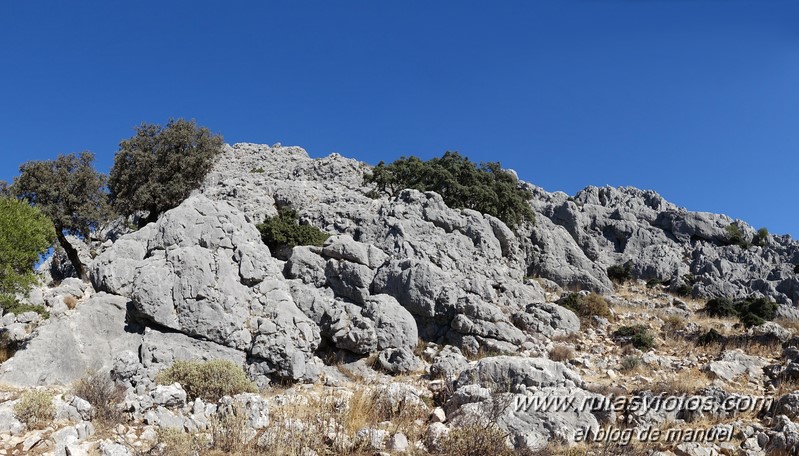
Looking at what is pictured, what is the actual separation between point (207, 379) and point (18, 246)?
8936 mm

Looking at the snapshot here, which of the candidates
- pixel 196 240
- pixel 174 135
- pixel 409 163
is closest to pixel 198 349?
pixel 196 240

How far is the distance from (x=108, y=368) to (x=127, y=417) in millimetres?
4575

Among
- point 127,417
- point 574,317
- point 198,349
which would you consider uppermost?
point 574,317

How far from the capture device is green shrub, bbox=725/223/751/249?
48.7m

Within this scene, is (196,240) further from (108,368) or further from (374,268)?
(374,268)

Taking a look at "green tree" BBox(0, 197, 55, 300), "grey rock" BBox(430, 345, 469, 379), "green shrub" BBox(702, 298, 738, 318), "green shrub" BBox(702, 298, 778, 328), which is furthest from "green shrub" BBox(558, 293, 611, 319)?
"green tree" BBox(0, 197, 55, 300)

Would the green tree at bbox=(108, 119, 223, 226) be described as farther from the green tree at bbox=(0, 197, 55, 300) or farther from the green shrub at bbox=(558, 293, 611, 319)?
the green shrub at bbox=(558, 293, 611, 319)

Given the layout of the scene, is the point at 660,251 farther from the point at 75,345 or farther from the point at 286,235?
the point at 75,345

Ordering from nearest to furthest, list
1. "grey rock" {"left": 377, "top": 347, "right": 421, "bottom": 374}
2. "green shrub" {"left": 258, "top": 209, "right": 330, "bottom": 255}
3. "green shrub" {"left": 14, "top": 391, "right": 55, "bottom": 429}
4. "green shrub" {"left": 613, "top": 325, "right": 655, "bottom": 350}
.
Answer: "green shrub" {"left": 14, "top": 391, "right": 55, "bottom": 429}, "grey rock" {"left": 377, "top": 347, "right": 421, "bottom": 374}, "green shrub" {"left": 613, "top": 325, "right": 655, "bottom": 350}, "green shrub" {"left": 258, "top": 209, "right": 330, "bottom": 255}

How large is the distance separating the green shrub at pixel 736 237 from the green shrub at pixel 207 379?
52.9 metres

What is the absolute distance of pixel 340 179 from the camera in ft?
166

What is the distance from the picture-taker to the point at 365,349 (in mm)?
16906

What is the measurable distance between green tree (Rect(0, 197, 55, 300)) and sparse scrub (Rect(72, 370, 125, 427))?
19.0 feet

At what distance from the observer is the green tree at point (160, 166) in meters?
30.1
